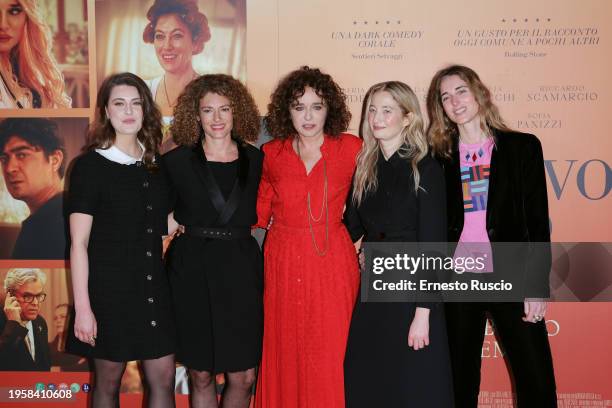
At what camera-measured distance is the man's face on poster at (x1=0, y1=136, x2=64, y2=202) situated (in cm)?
355

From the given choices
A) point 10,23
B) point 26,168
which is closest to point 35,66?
point 10,23

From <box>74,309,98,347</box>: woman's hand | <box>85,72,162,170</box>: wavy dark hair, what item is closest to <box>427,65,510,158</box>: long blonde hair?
<box>85,72,162,170</box>: wavy dark hair

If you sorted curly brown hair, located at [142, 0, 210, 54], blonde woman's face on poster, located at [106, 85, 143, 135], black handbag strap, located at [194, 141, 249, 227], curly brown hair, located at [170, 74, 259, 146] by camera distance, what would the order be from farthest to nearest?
curly brown hair, located at [142, 0, 210, 54], curly brown hair, located at [170, 74, 259, 146], black handbag strap, located at [194, 141, 249, 227], blonde woman's face on poster, located at [106, 85, 143, 135]

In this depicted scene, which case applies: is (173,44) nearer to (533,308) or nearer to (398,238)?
(398,238)

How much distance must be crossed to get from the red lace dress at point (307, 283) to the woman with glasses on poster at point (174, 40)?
1.02 meters

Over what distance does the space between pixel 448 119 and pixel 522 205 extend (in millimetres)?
599

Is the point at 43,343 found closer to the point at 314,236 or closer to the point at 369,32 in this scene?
the point at 314,236

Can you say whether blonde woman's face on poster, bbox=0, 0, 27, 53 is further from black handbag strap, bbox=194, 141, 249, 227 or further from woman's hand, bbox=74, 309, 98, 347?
woman's hand, bbox=74, 309, 98, 347

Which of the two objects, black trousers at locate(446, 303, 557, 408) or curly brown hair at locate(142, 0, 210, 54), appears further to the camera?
curly brown hair at locate(142, 0, 210, 54)

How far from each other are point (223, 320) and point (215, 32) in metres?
1.81

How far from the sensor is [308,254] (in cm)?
277

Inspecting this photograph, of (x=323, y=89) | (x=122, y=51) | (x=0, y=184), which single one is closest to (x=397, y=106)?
(x=323, y=89)

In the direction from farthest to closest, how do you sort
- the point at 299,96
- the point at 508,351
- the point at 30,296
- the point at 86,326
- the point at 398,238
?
the point at 30,296
the point at 299,96
the point at 508,351
the point at 398,238
the point at 86,326

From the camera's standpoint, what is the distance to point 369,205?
2.67 m
